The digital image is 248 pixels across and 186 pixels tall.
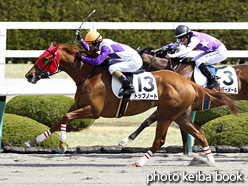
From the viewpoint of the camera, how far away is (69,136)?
7871mm

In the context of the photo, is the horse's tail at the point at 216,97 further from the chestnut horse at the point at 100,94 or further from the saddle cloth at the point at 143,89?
the saddle cloth at the point at 143,89

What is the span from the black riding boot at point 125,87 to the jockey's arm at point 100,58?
33 cm

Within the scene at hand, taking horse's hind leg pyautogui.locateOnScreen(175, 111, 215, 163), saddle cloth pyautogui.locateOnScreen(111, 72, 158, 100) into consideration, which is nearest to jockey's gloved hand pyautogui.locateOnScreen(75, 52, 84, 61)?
saddle cloth pyautogui.locateOnScreen(111, 72, 158, 100)

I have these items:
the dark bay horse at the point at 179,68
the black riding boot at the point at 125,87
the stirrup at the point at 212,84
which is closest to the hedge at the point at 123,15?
the dark bay horse at the point at 179,68

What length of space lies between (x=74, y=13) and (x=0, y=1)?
2.25m

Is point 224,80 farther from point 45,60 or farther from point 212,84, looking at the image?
point 45,60

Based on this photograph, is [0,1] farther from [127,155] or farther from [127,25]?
[127,155]

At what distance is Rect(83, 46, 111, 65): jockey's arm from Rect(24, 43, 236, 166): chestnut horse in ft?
0.47

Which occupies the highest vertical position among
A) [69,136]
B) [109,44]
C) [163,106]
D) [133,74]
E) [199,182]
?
[109,44]

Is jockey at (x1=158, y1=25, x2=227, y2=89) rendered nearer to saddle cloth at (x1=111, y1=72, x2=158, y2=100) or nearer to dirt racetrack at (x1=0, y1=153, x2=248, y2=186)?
saddle cloth at (x1=111, y1=72, x2=158, y2=100)

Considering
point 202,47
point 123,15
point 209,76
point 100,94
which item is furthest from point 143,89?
point 123,15

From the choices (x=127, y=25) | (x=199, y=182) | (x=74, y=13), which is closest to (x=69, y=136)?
(x=127, y=25)

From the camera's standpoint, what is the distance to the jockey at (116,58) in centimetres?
531

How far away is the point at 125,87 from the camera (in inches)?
210
